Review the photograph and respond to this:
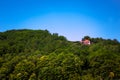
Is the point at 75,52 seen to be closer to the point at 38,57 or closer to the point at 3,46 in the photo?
the point at 38,57

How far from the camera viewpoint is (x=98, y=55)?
86.7 metres

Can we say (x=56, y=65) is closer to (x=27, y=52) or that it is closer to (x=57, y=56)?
(x=57, y=56)

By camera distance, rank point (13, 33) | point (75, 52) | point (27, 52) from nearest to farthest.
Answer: point (75, 52), point (27, 52), point (13, 33)

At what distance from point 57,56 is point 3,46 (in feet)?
104

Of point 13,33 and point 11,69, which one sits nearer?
point 11,69

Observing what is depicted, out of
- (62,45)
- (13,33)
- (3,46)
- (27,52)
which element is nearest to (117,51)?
(62,45)

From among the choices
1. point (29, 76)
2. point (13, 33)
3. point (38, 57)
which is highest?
point (13, 33)

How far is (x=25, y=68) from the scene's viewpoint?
8294 centimetres

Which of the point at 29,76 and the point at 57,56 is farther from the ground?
the point at 57,56

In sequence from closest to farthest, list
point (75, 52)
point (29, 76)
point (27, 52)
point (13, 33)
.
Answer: point (29, 76) < point (75, 52) < point (27, 52) < point (13, 33)

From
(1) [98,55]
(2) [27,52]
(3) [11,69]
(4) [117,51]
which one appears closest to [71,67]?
(1) [98,55]

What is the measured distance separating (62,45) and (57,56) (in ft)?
74.2

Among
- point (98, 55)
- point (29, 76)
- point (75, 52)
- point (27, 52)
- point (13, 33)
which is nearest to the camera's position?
point (29, 76)

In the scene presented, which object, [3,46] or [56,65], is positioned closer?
[56,65]
